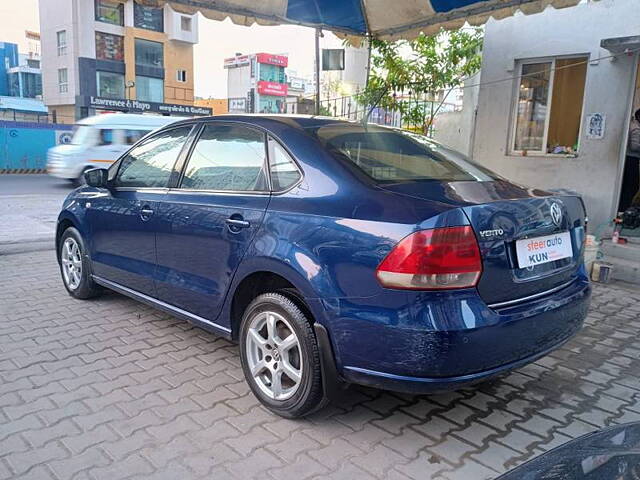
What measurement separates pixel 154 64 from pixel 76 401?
42.6m

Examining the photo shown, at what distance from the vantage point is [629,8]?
645 centimetres

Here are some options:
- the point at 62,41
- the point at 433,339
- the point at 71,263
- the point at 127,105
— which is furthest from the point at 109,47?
the point at 433,339

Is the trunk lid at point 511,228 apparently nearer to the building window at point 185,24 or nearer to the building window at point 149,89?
the building window at point 149,89

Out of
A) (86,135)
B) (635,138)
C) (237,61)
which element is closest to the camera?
(635,138)

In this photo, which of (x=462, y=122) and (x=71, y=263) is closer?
(x=71, y=263)

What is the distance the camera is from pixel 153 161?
4.08 metres

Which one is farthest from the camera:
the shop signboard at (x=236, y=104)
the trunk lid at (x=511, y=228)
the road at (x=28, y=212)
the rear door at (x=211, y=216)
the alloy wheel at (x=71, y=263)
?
the shop signboard at (x=236, y=104)

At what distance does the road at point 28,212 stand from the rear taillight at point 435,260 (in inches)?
254

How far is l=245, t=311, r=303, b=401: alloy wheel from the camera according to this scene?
2891 mm

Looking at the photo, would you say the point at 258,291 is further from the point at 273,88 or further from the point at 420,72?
the point at 273,88

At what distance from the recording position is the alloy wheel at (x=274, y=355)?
2.89m

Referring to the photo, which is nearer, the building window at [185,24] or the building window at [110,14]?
the building window at [110,14]

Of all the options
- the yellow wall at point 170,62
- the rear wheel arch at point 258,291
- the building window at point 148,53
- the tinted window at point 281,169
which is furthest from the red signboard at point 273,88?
the rear wheel arch at point 258,291

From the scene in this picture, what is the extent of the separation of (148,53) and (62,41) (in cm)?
597
